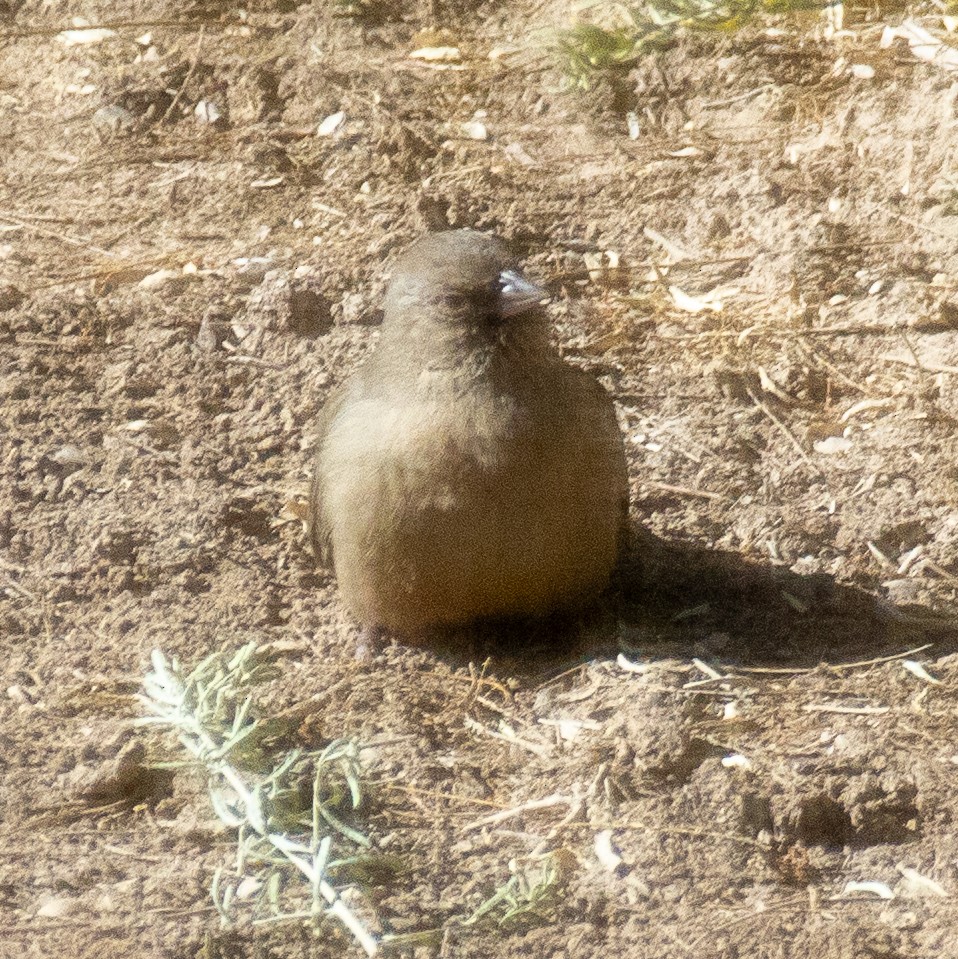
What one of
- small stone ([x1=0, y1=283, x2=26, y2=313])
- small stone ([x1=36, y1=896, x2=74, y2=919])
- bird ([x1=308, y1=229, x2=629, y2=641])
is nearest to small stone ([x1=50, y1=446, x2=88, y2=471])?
small stone ([x1=0, y1=283, x2=26, y2=313])

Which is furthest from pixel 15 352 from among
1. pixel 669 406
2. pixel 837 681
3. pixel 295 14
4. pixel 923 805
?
pixel 923 805

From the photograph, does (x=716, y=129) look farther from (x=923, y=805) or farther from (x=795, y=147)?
(x=923, y=805)

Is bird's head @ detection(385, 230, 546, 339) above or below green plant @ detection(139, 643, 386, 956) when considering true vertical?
above

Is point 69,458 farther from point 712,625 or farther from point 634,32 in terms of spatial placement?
point 634,32

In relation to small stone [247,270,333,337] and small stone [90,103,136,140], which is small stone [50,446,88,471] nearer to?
small stone [247,270,333,337]

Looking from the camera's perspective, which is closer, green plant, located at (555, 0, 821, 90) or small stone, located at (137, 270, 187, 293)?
green plant, located at (555, 0, 821, 90)

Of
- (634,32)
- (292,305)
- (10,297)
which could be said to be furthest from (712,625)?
(10,297)

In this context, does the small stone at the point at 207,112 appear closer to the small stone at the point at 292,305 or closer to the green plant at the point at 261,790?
the small stone at the point at 292,305
